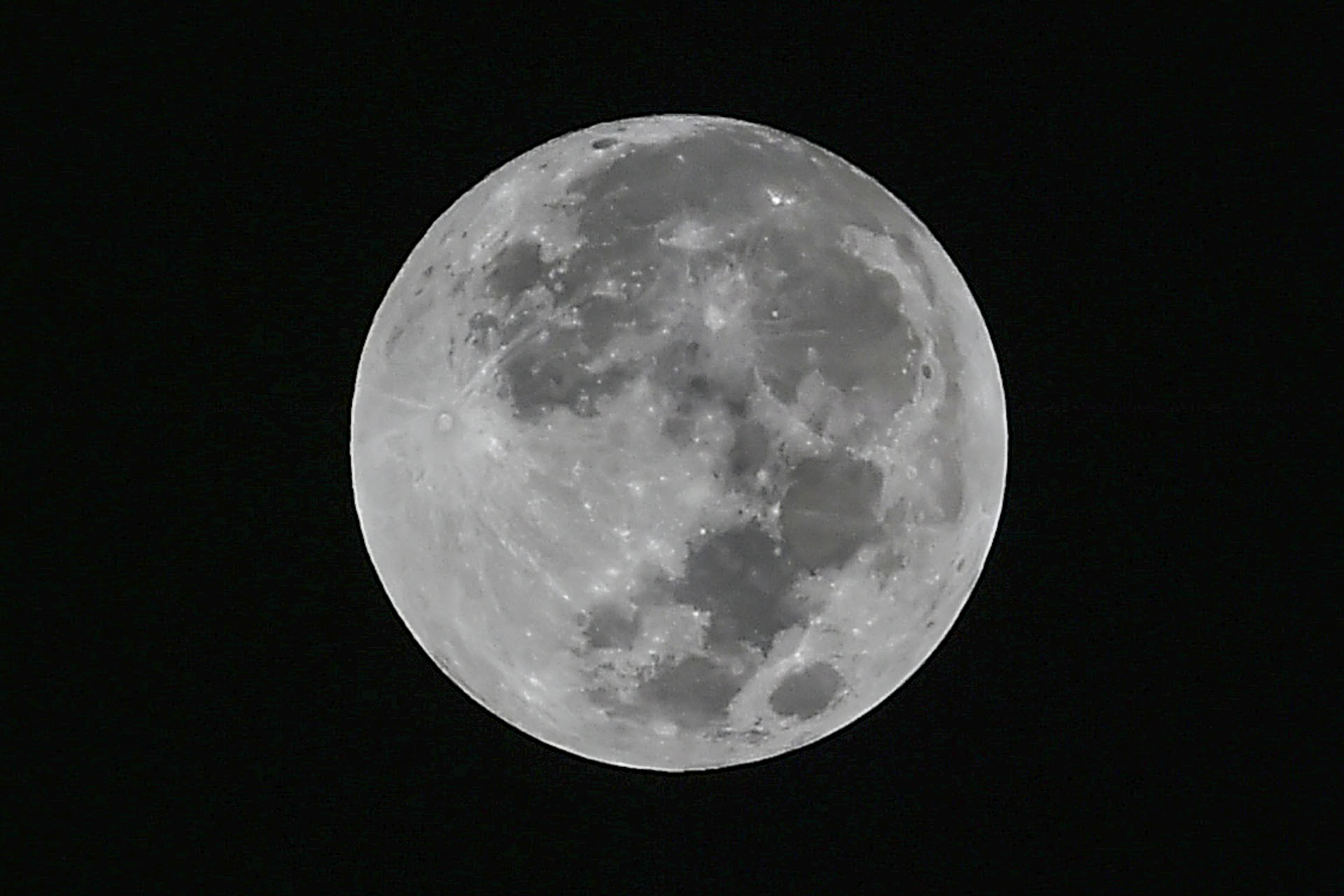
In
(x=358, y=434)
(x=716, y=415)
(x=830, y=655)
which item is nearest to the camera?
(x=716, y=415)

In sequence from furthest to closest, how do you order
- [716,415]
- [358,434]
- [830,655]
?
[358,434] < [830,655] < [716,415]

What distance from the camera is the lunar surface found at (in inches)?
232

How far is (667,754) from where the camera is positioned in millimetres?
6688

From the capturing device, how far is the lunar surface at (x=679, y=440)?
19.4 ft

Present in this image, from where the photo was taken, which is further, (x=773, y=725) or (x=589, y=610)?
(x=773, y=725)

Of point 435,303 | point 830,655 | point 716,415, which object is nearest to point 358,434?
point 435,303

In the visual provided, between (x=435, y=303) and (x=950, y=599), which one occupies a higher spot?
(x=435, y=303)

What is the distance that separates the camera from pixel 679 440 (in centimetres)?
586

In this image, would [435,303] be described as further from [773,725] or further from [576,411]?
[773,725]

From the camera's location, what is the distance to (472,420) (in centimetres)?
605

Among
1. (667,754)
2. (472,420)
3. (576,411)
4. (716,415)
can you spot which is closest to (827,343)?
(716,415)

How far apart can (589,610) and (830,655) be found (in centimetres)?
95

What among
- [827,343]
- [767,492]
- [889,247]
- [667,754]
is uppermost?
[889,247]

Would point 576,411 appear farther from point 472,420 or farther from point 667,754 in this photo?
point 667,754
